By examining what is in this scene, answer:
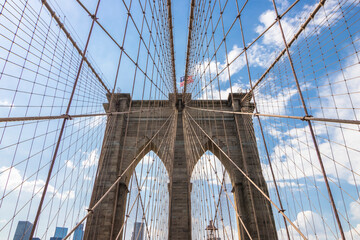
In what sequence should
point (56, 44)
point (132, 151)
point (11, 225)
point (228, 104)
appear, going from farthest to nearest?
point (228, 104)
point (132, 151)
point (56, 44)
point (11, 225)

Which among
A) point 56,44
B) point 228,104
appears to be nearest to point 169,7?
point 56,44

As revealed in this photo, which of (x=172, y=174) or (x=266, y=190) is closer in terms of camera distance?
(x=266, y=190)

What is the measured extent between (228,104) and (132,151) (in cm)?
647

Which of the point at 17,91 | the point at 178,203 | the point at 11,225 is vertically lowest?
the point at 11,225

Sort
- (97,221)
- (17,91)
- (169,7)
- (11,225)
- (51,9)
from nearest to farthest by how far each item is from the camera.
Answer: (17,91), (11,225), (51,9), (169,7), (97,221)

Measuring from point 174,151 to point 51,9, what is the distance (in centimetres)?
917

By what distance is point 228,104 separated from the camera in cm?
1409

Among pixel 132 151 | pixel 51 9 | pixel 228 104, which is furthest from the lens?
pixel 228 104

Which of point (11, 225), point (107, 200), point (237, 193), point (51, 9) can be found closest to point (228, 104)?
point (237, 193)

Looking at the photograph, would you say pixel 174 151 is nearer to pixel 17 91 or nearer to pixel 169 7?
pixel 169 7

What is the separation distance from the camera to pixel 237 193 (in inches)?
448

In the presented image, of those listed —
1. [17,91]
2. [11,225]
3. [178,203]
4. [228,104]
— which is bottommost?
[11,225]

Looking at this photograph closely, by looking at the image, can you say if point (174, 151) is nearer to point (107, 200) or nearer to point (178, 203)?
point (178, 203)

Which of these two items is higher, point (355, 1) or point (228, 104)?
point (228, 104)
